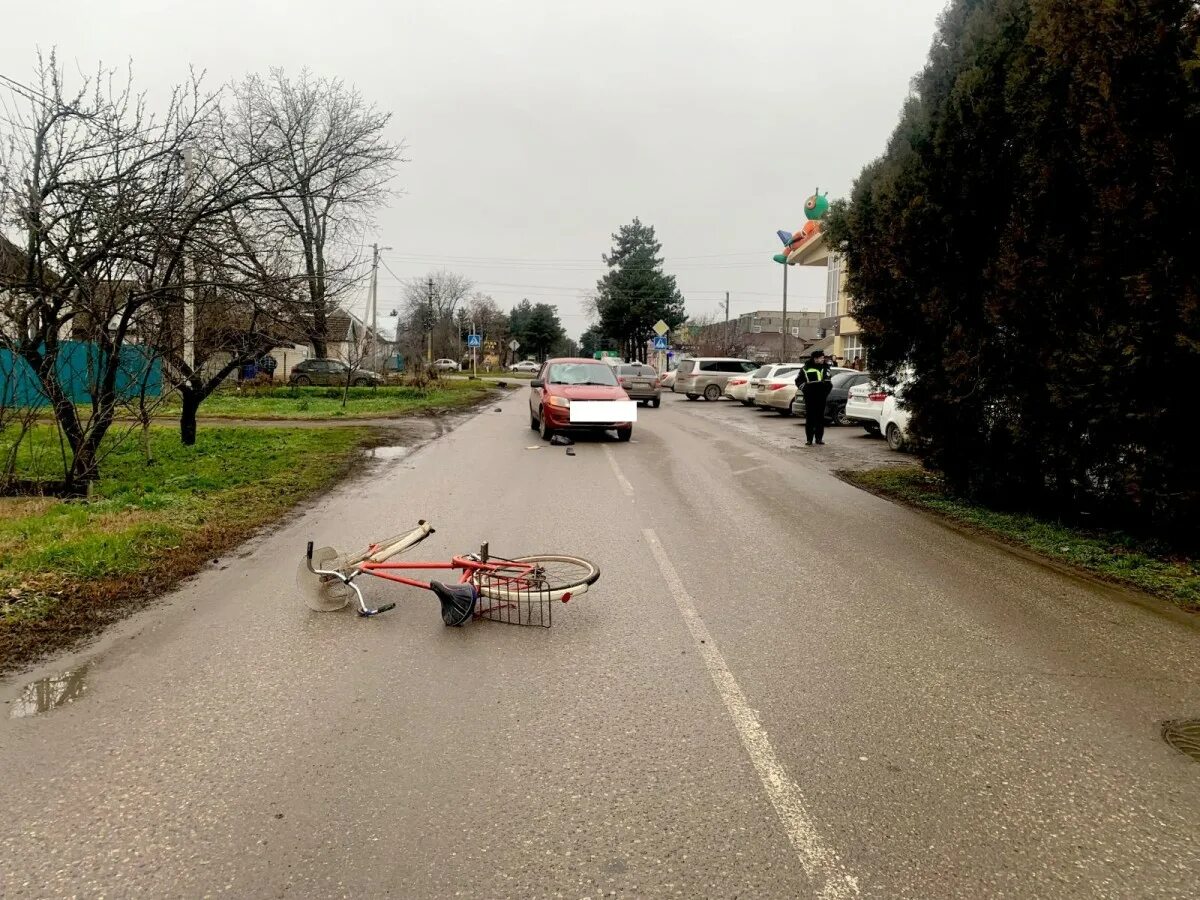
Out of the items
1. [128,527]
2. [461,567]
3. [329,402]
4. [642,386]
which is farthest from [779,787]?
[329,402]

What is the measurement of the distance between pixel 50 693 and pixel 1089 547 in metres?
8.22

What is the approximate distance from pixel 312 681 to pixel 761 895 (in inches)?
104

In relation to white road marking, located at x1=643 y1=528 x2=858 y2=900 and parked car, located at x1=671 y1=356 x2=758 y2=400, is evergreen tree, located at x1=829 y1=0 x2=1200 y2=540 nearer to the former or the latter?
white road marking, located at x1=643 y1=528 x2=858 y2=900

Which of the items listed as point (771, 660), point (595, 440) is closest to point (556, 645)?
point (771, 660)

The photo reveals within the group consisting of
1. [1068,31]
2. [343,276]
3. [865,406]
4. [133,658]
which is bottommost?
[133,658]

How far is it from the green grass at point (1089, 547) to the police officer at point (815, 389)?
528 centimetres

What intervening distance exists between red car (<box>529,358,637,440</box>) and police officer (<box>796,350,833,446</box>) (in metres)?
3.53

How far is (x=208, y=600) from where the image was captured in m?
5.79

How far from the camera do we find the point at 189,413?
15023 mm

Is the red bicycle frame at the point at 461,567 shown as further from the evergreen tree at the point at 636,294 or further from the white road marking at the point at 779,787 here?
the evergreen tree at the point at 636,294

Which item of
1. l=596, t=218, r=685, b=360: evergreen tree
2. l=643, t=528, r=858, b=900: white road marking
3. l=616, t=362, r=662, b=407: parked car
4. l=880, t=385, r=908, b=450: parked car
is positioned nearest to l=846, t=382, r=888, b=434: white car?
l=880, t=385, r=908, b=450: parked car

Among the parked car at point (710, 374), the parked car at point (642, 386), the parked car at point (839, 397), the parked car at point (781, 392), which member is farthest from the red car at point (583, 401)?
the parked car at point (710, 374)

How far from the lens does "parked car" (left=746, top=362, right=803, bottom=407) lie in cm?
2620

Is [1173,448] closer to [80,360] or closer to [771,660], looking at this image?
[771,660]
